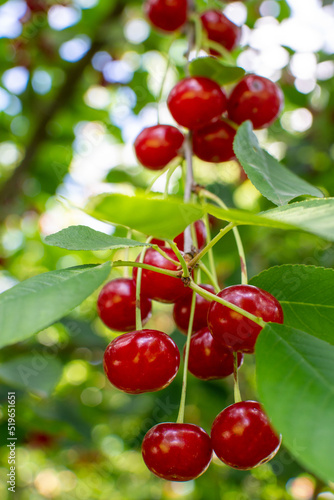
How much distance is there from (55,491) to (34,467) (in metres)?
0.28

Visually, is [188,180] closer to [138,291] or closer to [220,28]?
[138,291]

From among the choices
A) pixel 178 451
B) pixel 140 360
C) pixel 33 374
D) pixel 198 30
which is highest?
pixel 198 30

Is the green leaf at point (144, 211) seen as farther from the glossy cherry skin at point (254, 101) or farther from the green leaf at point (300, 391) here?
the glossy cherry skin at point (254, 101)

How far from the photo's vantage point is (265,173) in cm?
78

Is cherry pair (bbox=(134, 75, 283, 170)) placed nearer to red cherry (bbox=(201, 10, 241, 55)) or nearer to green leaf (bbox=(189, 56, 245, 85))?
green leaf (bbox=(189, 56, 245, 85))

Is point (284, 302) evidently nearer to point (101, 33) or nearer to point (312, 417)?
point (312, 417)

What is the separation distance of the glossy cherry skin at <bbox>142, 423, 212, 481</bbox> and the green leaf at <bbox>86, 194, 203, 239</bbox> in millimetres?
355

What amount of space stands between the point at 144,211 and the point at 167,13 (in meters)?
1.11

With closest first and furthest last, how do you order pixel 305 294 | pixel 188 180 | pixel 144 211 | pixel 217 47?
pixel 144 211, pixel 305 294, pixel 188 180, pixel 217 47

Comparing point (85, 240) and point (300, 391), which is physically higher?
point (85, 240)

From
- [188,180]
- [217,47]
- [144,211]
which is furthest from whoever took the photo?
[217,47]

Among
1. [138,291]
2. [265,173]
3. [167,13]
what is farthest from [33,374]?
[167,13]

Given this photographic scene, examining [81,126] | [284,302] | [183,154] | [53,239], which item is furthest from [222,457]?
[81,126]

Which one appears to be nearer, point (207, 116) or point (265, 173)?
point (265, 173)
